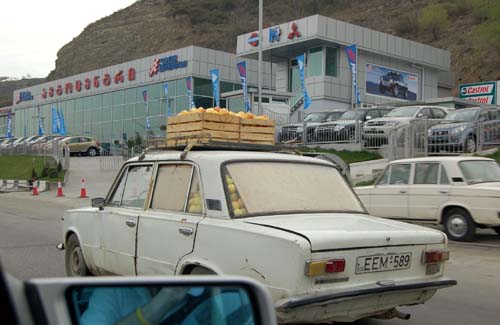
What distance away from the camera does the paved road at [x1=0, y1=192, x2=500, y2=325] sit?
5.86 meters

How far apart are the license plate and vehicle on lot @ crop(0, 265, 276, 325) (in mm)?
2223

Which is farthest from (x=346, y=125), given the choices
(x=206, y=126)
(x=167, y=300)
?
(x=167, y=300)

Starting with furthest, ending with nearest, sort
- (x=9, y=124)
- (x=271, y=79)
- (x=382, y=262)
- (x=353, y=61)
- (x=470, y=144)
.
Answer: (x=9, y=124)
(x=271, y=79)
(x=353, y=61)
(x=470, y=144)
(x=382, y=262)

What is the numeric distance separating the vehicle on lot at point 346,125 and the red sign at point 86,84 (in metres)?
30.1

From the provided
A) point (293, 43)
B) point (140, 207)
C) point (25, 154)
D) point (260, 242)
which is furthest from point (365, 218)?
point (25, 154)

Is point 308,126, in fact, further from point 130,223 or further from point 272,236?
point 272,236

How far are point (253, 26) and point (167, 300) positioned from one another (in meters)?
89.4

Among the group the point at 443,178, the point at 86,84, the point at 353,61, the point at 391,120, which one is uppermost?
the point at 86,84

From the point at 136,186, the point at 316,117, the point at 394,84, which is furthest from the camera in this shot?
the point at 394,84

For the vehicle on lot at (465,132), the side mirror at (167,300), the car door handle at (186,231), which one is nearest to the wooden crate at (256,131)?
the car door handle at (186,231)

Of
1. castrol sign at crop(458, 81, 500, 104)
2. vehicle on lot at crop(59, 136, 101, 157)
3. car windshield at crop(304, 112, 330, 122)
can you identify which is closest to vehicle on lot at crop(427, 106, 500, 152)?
car windshield at crop(304, 112, 330, 122)

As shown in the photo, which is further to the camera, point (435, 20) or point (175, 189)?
point (435, 20)

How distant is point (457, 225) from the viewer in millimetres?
10859

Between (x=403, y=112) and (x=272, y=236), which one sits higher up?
(x=403, y=112)
